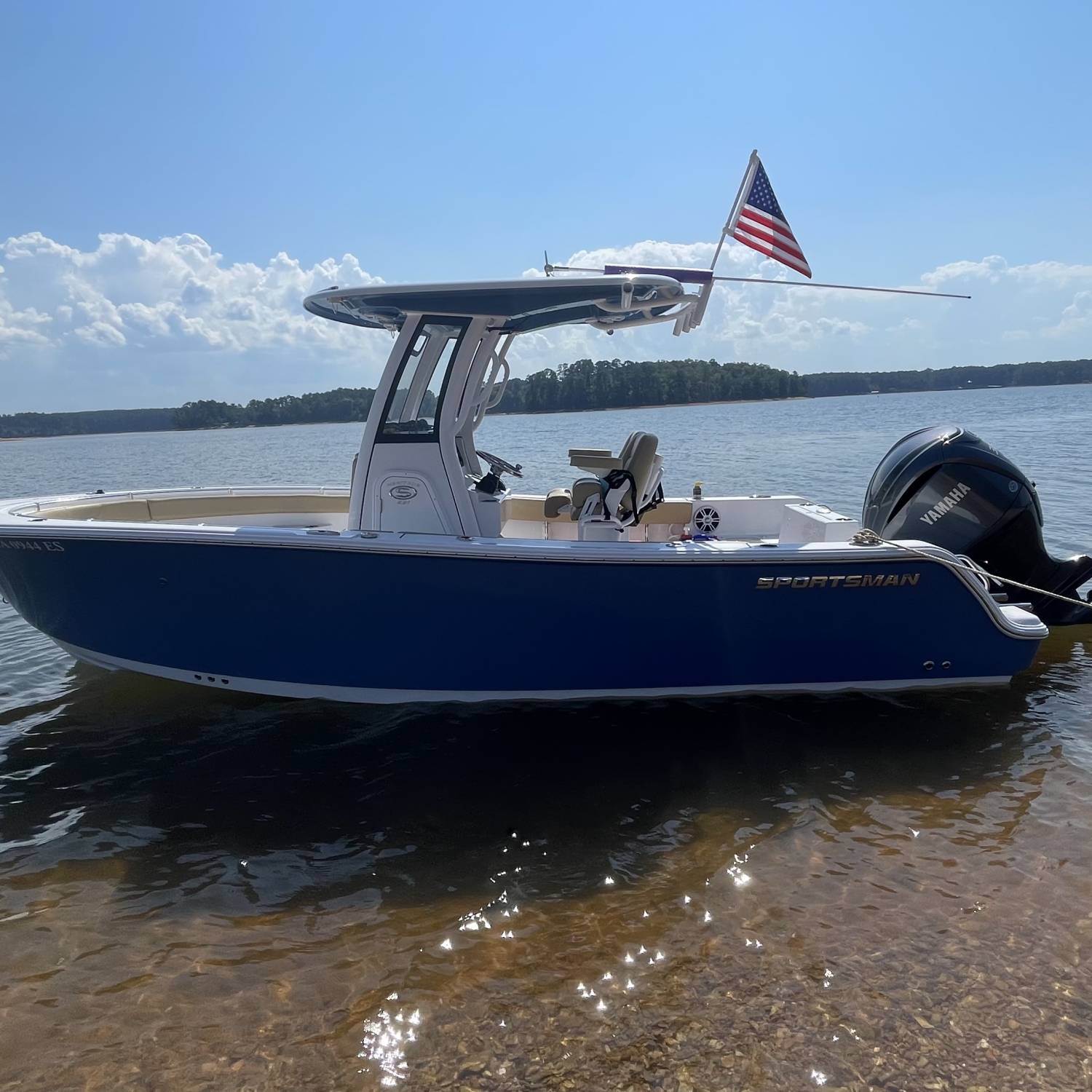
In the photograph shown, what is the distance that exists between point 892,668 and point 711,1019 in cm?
340

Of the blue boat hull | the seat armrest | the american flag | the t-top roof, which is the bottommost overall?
the blue boat hull

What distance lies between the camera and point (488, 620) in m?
5.71

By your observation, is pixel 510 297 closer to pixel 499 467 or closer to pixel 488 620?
pixel 499 467

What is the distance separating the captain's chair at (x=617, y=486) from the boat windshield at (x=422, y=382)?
111cm

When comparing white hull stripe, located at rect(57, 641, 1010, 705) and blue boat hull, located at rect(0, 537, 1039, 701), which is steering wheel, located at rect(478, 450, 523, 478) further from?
white hull stripe, located at rect(57, 641, 1010, 705)

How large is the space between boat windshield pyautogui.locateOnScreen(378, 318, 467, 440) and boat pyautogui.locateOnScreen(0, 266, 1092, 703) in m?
0.01

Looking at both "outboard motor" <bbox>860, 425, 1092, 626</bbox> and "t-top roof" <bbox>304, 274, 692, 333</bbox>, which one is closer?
"t-top roof" <bbox>304, 274, 692, 333</bbox>

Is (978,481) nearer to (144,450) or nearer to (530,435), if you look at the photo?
(530,435)

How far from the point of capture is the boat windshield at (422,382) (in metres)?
6.11

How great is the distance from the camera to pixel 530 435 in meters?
46.3

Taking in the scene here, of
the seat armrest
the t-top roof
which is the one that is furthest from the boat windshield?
the seat armrest

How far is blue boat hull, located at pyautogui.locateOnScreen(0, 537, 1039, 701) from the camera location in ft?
18.4

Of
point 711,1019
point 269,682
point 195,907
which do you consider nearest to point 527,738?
point 269,682

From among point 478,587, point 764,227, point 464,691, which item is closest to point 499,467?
point 478,587
